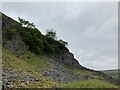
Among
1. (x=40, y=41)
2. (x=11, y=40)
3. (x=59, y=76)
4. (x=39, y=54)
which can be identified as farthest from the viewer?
(x=40, y=41)

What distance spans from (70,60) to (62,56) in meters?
3.49

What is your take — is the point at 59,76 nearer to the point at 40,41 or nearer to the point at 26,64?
the point at 26,64

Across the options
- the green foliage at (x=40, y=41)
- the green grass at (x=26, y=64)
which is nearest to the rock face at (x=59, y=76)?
the green grass at (x=26, y=64)

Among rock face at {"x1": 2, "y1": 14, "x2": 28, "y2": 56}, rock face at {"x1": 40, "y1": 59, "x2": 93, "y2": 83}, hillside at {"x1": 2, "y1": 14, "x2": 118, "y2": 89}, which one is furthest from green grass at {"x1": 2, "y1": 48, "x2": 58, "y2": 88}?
rock face at {"x1": 2, "y1": 14, "x2": 28, "y2": 56}

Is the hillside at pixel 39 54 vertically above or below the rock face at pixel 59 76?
above

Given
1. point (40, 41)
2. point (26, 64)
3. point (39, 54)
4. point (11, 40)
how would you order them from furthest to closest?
point (40, 41), point (39, 54), point (11, 40), point (26, 64)

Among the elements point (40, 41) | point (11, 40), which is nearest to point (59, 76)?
point (11, 40)

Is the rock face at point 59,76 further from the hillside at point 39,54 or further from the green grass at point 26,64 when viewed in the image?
the green grass at point 26,64

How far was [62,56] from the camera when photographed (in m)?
107

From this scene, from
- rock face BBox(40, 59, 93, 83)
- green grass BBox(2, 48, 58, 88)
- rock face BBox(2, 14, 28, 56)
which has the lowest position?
rock face BBox(40, 59, 93, 83)

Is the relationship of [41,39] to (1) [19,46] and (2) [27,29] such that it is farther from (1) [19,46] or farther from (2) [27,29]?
(1) [19,46]

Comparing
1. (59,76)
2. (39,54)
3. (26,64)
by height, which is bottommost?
(59,76)

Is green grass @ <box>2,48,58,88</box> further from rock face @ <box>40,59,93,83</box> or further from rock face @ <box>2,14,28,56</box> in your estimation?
rock face @ <box>2,14,28,56</box>

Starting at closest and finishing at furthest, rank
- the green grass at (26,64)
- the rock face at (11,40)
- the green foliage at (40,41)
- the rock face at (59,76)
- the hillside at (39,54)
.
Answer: the green grass at (26,64)
the rock face at (59,76)
the hillside at (39,54)
the rock face at (11,40)
the green foliage at (40,41)
